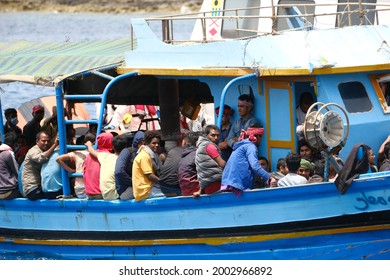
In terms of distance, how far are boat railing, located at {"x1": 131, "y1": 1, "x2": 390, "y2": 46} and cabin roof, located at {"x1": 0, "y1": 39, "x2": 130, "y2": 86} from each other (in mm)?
646

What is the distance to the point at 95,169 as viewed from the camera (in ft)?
46.9

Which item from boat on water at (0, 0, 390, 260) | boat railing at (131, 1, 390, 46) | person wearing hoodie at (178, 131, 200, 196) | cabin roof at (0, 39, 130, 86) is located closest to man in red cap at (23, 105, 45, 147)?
cabin roof at (0, 39, 130, 86)

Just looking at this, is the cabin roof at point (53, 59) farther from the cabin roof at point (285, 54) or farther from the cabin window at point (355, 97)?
the cabin window at point (355, 97)

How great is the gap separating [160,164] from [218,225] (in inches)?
43.5

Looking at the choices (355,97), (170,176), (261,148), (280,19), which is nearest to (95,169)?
(170,176)

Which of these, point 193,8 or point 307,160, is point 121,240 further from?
point 193,8

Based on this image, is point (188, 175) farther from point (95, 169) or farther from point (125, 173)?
point (95, 169)

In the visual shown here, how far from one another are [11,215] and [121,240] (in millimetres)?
1758

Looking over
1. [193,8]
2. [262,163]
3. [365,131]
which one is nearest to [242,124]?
[262,163]

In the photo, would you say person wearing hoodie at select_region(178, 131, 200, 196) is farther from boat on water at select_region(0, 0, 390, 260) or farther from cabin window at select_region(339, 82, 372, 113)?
cabin window at select_region(339, 82, 372, 113)

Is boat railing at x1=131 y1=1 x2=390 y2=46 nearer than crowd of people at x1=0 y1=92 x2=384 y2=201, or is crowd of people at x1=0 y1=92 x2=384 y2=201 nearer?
crowd of people at x1=0 y1=92 x2=384 y2=201

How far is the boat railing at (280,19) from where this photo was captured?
46.3 feet

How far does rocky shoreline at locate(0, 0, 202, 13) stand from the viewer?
85875 millimetres

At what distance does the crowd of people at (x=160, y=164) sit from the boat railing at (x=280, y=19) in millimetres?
1159
